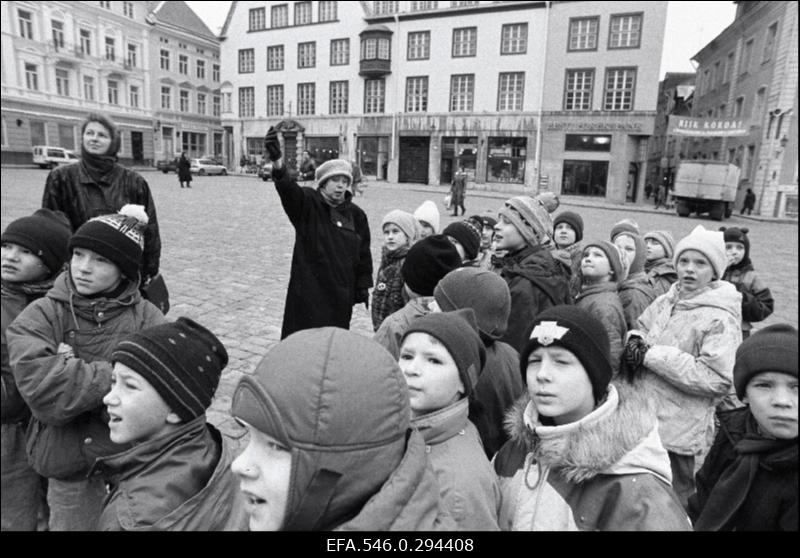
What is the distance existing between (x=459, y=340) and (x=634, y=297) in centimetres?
228

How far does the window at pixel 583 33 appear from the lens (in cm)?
3077

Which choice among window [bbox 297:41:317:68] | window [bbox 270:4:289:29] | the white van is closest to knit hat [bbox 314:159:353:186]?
window [bbox 270:4:289:29]

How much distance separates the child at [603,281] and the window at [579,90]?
3255 centimetres

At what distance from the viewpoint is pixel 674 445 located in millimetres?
2439

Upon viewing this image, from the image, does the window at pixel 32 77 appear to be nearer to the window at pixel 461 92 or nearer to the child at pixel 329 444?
the child at pixel 329 444

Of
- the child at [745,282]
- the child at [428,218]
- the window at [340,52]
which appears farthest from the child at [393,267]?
the window at [340,52]

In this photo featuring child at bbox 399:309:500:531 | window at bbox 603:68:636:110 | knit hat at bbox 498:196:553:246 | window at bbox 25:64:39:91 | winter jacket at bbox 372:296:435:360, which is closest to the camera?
child at bbox 399:309:500:531

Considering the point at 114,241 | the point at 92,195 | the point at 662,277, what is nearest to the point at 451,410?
the point at 114,241

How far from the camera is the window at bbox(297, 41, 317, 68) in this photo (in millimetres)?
20984

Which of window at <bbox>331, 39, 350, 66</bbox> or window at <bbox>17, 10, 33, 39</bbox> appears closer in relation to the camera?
window at <bbox>17, 10, 33, 39</bbox>

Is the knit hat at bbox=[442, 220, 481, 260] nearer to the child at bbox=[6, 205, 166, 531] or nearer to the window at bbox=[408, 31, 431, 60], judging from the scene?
the child at bbox=[6, 205, 166, 531]

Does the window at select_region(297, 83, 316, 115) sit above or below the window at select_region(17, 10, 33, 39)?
above

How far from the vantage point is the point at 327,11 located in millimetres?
20625

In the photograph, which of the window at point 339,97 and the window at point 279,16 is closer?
the window at point 279,16
